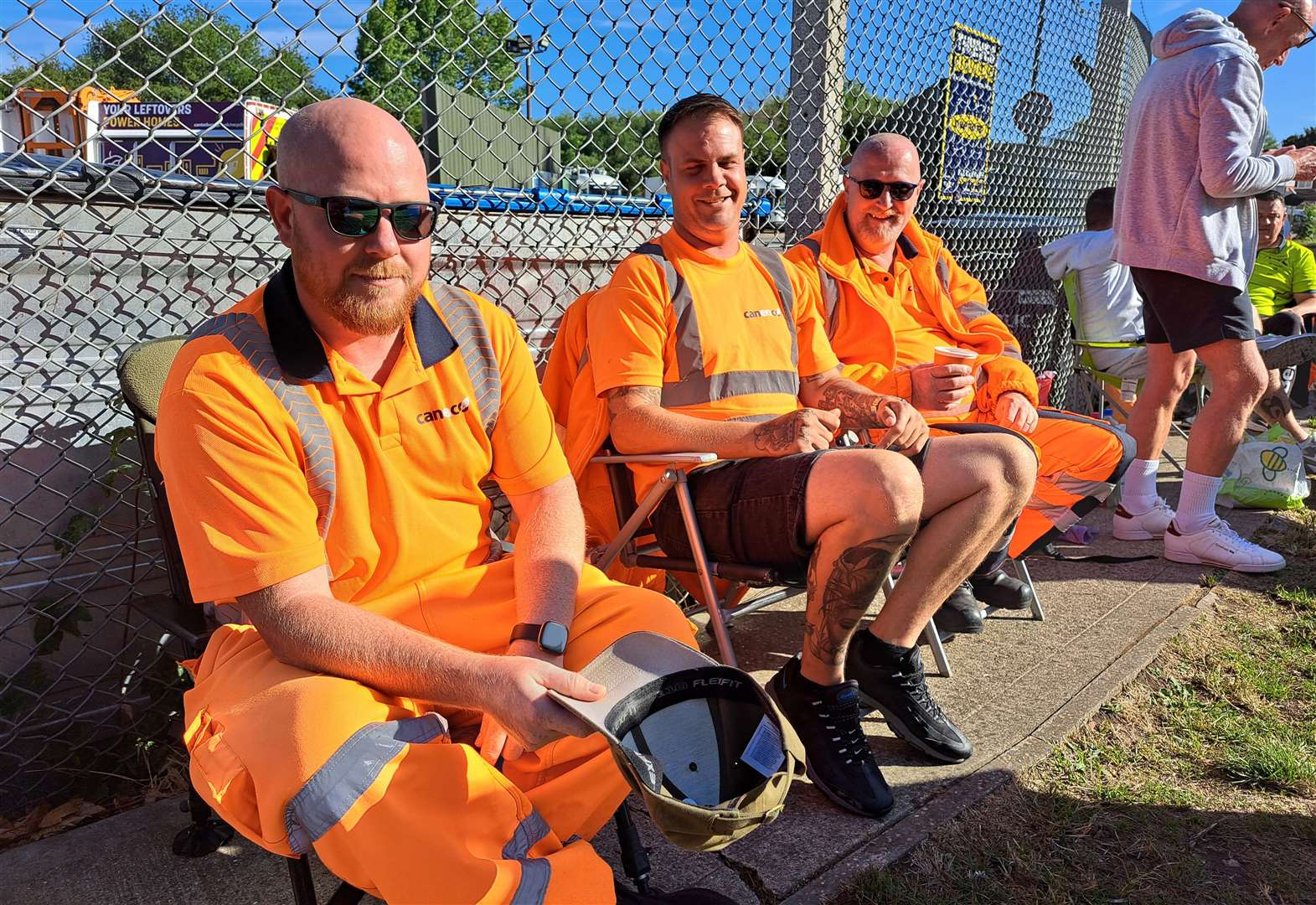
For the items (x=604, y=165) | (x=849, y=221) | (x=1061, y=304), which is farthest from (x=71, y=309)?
(x=1061, y=304)

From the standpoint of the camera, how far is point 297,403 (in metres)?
1.79

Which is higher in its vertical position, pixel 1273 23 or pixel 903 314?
pixel 1273 23

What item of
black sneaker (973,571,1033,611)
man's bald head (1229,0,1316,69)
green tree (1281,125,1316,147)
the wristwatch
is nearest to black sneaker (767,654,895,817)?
the wristwatch

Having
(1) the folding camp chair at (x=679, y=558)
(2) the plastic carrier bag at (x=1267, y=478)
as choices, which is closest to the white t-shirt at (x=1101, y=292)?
(2) the plastic carrier bag at (x=1267, y=478)

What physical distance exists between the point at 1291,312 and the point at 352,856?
682 cm

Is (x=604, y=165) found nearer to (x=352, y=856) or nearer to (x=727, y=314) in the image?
(x=727, y=314)

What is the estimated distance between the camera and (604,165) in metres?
3.48

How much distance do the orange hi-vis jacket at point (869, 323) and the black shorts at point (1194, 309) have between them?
3.45ft

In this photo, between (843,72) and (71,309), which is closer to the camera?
(71,309)

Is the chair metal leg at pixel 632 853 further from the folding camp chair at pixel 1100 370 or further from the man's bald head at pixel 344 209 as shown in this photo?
the folding camp chair at pixel 1100 370

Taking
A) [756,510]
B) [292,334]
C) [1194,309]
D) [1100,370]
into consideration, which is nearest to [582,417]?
[756,510]

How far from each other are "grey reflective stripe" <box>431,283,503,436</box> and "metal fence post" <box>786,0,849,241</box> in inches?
93.0

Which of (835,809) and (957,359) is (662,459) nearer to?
(835,809)

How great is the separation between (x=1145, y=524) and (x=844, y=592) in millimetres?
2979
